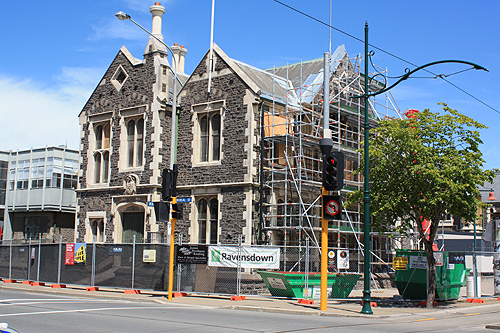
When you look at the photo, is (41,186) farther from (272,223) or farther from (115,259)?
(272,223)

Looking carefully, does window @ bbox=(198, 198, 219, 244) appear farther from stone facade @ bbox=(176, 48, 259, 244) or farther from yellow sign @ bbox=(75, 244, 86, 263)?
yellow sign @ bbox=(75, 244, 86, 263)

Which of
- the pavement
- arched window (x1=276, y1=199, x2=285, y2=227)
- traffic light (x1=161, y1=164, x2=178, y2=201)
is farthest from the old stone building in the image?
traffic light (x1=161, y1=164, x2=178, y2=201)

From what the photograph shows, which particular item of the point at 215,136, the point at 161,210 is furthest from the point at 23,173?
the point at 161,210

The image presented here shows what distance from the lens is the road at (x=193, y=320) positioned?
1135 cm

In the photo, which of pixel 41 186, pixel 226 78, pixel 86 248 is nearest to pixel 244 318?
pixel 86 248

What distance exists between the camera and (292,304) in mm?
17453

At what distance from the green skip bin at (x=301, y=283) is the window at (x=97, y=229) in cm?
1174

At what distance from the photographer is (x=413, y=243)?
30438 mm

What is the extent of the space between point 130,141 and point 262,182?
310 inches

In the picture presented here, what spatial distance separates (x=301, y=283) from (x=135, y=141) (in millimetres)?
12280

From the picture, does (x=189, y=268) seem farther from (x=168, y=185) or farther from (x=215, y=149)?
(x=215, y=149)

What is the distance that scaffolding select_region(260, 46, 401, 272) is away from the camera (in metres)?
24.0

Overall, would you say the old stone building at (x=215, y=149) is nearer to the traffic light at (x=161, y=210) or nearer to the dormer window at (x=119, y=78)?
the dormer window at (x=119, y=78)

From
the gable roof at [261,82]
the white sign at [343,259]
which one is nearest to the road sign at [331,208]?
the white sign at [343,259]
